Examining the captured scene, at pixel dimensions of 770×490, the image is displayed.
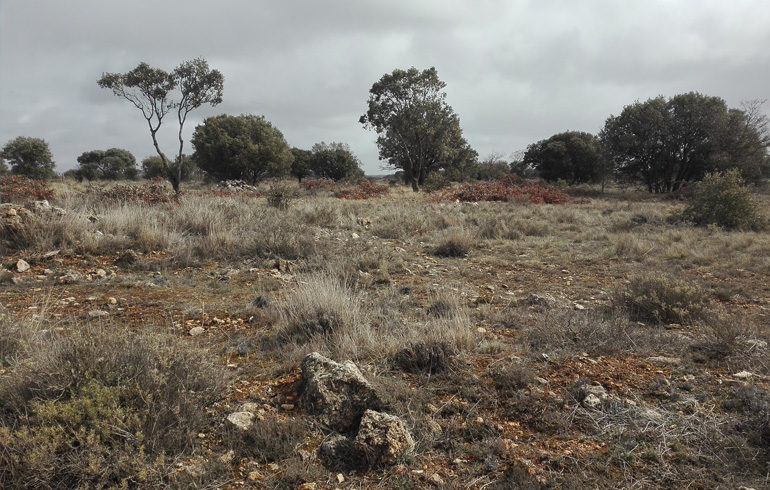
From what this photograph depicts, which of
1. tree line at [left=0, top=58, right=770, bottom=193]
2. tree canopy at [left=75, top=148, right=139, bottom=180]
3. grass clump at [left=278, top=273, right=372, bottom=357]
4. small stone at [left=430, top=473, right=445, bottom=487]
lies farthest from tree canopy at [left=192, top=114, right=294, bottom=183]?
small stone at [left=430, top=473, right=445, bottom=487]

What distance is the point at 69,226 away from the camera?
21.1 ft

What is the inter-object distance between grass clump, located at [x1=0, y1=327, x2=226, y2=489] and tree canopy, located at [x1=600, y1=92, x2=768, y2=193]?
31.6 meters

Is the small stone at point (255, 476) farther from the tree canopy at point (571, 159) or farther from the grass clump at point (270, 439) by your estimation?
the tree canopy at point (571, 159)

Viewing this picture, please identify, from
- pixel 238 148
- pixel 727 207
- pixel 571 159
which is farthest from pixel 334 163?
pixel 727 207

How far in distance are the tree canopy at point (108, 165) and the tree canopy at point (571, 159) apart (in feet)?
128

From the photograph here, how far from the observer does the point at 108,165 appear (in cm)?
3922

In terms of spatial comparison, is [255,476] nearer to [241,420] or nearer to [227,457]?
[227,457]

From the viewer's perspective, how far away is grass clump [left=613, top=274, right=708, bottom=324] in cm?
404

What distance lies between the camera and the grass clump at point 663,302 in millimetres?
4043

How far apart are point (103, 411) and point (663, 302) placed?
15.1 ft

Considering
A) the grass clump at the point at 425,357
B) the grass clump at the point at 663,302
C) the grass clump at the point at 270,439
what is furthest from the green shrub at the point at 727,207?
the grass clump at the point at 270,439

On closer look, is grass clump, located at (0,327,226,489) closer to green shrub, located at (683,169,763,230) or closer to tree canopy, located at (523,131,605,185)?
green shrub, located at (683,169,763,230)

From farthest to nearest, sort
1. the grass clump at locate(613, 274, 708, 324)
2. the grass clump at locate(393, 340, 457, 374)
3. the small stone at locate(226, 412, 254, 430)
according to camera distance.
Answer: the grass clump at locate(613, 274, 708, 324)
the grass clump at locate(393, 340, 457, 374)
the small stone at locate(226, 412, 254, 430)

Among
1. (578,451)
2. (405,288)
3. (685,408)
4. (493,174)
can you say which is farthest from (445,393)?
(493,174)
